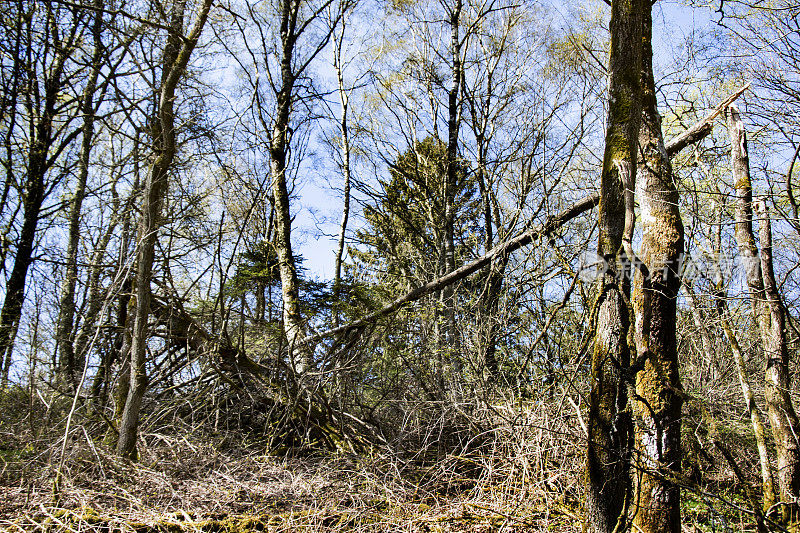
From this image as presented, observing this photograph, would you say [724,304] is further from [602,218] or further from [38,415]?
[38,415]

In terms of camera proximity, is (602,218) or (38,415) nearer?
(602,218)

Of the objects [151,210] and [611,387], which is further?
[151,210]

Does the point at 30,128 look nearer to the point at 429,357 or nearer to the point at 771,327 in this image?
the point at 429,357

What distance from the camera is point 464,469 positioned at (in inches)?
192

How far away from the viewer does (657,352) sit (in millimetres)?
2867

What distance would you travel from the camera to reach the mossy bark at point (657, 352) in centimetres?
274

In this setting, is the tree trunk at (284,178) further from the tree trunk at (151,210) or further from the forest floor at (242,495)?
the tree trunk at (151,210)

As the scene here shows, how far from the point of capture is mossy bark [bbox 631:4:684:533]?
2.74 m

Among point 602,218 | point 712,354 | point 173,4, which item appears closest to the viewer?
point 602,218

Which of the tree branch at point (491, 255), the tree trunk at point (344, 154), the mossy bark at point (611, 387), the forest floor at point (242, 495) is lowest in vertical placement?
the forest floor at point (242, 495)

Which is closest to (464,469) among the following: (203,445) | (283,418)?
(283,418)

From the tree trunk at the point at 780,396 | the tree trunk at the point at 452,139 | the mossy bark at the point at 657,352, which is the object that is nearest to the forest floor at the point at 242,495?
the mossy bark at the point at 657,352

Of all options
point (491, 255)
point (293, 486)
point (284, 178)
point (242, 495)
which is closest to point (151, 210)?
point (242, 495)

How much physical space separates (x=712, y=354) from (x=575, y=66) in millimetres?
6245
